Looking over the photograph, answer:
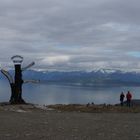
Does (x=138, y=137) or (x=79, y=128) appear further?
(x=79, y=128)

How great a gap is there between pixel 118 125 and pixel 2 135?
22.0 feet

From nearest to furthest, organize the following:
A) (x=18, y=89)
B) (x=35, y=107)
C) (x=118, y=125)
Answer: (x=118, y=125) → (x=35, y=107) → (x=18, y=89)

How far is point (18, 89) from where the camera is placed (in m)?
38.4

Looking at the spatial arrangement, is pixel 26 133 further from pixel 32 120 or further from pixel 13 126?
pixel 32 120

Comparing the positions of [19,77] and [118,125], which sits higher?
[19,77]

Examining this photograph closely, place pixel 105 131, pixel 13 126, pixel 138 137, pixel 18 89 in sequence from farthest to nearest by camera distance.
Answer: pixel 18 89 < pixel 13 126 < pixel 105 131 < pixel 138 137

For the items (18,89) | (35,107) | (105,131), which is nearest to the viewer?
(105,131)

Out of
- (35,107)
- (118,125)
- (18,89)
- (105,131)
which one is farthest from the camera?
(18,89)

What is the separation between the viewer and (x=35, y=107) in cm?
3550

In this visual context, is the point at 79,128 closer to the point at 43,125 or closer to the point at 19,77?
the point at 43,125

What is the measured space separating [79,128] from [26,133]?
3.06m

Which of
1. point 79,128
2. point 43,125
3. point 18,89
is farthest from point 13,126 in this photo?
point 18,89

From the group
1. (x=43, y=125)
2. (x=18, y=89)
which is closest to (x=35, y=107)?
(x=18, y=89)

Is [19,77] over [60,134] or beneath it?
over
